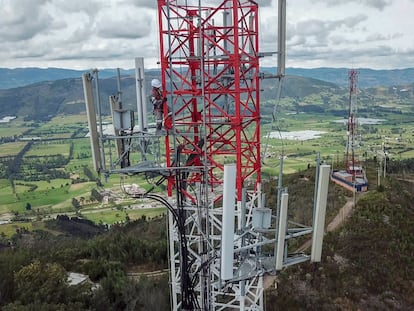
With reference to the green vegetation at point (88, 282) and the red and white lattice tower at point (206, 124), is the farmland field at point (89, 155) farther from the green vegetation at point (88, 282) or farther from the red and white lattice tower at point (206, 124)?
the red and white lattice tower at point (206, 124)

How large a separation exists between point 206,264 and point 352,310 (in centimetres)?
811

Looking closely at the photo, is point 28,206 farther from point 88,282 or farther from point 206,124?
point 206,124

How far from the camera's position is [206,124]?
8.62 m

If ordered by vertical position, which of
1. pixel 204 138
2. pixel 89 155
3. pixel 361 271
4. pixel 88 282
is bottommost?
pixel 89 155

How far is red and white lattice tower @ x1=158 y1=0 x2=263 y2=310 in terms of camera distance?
8125 millimetres

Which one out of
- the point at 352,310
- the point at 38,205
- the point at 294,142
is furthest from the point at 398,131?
the point at 352,310

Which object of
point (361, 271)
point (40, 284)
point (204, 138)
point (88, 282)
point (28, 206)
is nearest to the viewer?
point (204, 138)

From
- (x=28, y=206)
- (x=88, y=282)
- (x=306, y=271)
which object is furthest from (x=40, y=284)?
(x=28, y=206)

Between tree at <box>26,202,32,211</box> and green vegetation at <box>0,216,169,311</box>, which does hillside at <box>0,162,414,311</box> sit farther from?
tree at <box>26,202,32,211</box>

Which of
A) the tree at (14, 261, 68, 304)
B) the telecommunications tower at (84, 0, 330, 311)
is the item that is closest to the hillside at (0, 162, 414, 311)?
the tree at (14, 261, 68, 304)

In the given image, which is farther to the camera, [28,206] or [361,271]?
[28,206]

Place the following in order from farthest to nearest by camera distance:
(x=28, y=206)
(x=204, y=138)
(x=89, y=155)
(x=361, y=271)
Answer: (x=89, y=155), (x=28, y=206), (x=361, y=271), (x=204, y=138)

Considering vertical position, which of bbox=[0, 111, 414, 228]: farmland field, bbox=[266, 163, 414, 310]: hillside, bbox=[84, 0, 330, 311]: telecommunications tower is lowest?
bbox=[0, 111, 414, 228]: farmland field

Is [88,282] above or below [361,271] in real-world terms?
above
